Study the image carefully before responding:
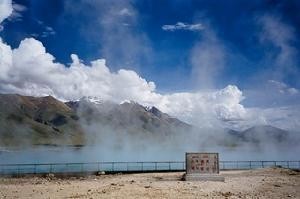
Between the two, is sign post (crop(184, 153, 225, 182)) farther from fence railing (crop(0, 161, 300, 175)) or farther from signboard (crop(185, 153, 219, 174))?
fence railing (crop(0, 161, 300, 175))

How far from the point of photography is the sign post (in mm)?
37281

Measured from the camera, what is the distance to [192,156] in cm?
3881

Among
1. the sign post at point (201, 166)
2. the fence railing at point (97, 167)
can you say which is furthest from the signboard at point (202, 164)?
the fence railing at point (97, 167)

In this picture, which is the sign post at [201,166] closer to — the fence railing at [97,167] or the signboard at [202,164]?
the signboard at [202,164]

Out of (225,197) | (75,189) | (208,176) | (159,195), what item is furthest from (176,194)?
(208,176)

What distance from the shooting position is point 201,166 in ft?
126

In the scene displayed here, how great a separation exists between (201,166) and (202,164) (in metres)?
0.23

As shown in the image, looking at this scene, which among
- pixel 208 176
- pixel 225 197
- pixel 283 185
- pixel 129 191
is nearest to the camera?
pixel 225 197

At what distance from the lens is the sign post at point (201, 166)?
37.3 m

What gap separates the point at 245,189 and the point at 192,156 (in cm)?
916

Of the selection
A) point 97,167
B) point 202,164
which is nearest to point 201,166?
point 202,164

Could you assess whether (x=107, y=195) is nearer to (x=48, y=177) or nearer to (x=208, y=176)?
(x=208, y=176)

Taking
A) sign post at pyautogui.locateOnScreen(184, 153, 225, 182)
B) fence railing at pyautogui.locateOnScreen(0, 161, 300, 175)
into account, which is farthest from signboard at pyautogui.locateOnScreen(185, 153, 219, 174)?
fence railing at pyautogui.locateOnScreen(0, 161, 300, 175)

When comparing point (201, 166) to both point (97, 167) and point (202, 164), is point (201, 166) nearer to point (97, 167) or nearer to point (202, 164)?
point (202, 164)
